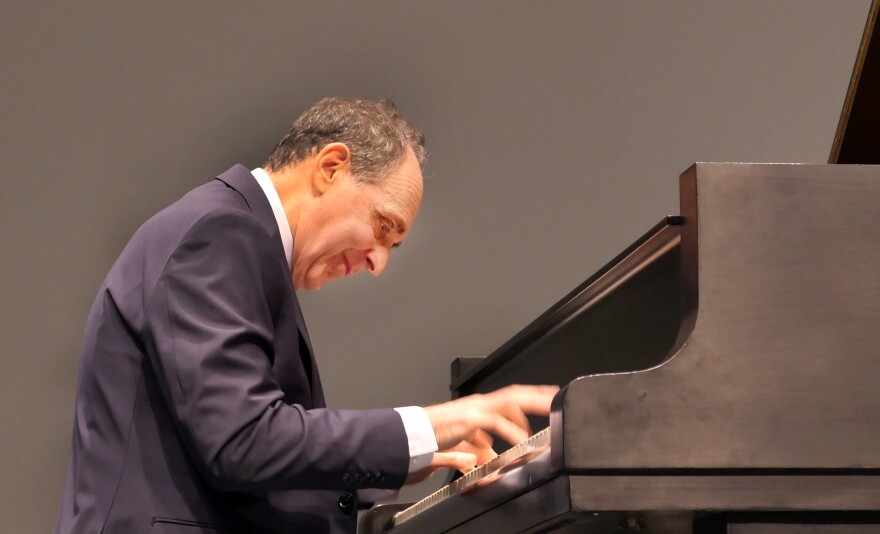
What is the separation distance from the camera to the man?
151cm

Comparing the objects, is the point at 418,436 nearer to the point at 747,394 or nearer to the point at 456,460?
the point at 456,460

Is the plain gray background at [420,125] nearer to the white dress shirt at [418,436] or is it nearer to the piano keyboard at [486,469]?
the piano keyboard at [486,469]

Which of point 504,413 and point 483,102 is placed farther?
point 483,102

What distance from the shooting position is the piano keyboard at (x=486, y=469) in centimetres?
146

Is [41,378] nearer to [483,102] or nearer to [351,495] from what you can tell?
[483,102]

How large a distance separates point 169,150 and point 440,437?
1.97 meters

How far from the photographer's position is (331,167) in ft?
6.22

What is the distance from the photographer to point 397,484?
1576mm

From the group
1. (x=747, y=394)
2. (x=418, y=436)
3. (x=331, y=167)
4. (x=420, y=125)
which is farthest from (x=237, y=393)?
(x=420, y=125)

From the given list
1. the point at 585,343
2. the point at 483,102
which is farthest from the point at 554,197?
the point at 585,343

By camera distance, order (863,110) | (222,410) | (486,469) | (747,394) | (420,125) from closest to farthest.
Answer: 1. (747,394)
2. (222,410)
3. (486,469)
4. (863,110)
5. (420,125)

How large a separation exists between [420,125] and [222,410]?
2.06 metres

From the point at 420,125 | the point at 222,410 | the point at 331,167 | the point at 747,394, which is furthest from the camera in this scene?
the point at 420,125

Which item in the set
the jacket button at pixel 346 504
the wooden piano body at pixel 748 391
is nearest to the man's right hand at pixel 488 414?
the wooden piano body at pixel 748 391
